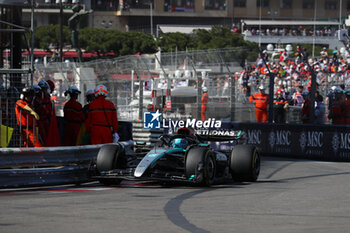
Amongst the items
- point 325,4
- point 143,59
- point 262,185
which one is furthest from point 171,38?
point 262,185

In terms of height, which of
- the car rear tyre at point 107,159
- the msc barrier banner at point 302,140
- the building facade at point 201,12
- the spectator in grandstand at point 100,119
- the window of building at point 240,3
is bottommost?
the msc barrier banner at point 302,140

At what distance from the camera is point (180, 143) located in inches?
417

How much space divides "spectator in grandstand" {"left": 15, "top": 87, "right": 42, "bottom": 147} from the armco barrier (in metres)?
0.64

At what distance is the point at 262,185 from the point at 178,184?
1.27m

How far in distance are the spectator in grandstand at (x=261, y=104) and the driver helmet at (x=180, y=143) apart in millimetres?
7832

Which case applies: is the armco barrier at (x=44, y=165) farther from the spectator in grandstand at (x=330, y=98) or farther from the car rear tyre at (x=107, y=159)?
the spectator in grandstand at (x=330, y=98)

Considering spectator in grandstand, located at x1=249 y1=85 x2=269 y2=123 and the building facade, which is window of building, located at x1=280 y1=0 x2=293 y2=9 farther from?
spectator in grandstand, located at x1=249 y1=85 x2=269 y2=123

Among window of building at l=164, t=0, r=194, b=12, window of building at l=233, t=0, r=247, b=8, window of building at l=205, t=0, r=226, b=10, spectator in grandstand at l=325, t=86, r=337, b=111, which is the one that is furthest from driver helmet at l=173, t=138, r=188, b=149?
window of building at l=205, t=0, r=226, b=10

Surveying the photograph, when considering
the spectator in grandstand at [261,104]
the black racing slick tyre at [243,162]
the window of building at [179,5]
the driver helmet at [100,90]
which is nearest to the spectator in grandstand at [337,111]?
the spectator in grandstand at [261,104]

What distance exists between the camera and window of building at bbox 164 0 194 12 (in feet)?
235

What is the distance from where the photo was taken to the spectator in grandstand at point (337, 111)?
16.5m

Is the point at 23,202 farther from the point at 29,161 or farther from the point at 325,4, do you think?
the point at 325,4

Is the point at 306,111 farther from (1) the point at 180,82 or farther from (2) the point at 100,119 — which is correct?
(2) the point at 100,119

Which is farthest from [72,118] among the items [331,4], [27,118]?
[331,4]
